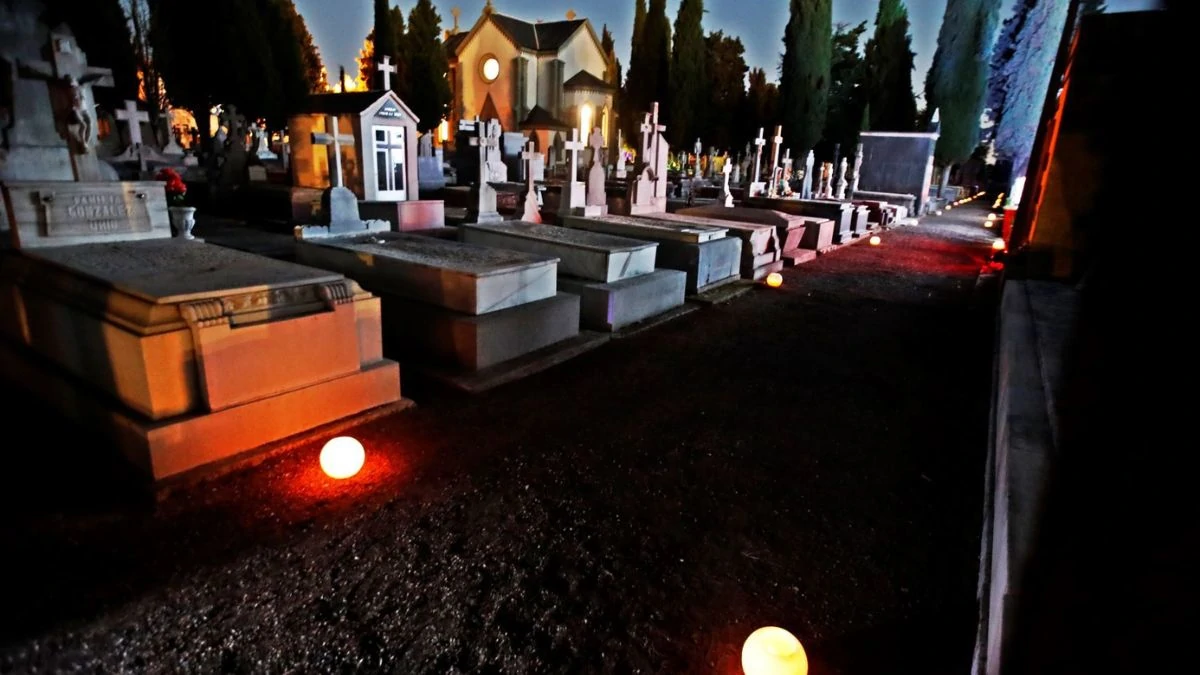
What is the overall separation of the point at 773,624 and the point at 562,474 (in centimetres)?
142

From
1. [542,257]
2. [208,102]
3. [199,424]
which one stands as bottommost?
[199,424]

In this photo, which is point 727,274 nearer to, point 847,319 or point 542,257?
point 847,319

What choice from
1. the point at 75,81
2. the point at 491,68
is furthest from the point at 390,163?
the point at 491,68

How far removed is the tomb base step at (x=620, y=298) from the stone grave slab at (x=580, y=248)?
0.35ft

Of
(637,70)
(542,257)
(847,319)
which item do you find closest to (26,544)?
(542,257)

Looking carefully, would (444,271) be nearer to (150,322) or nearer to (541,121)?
(150,322)

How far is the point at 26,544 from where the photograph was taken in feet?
8.77

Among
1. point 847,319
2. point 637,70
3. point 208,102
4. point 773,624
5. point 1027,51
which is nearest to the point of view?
point 773,624

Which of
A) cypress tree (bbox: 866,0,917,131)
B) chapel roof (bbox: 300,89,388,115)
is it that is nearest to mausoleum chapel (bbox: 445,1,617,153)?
cypress tree (bbox: 866,0,917,131)

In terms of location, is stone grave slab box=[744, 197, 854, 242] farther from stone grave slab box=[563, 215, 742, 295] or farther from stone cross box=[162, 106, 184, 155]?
stone cross box=[162, 106, 184, 155]

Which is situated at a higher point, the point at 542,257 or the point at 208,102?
the point at 208,102

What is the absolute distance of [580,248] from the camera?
21.6 ft

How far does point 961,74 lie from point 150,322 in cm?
3271

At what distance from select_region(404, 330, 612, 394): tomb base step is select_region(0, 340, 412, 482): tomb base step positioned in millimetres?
486
